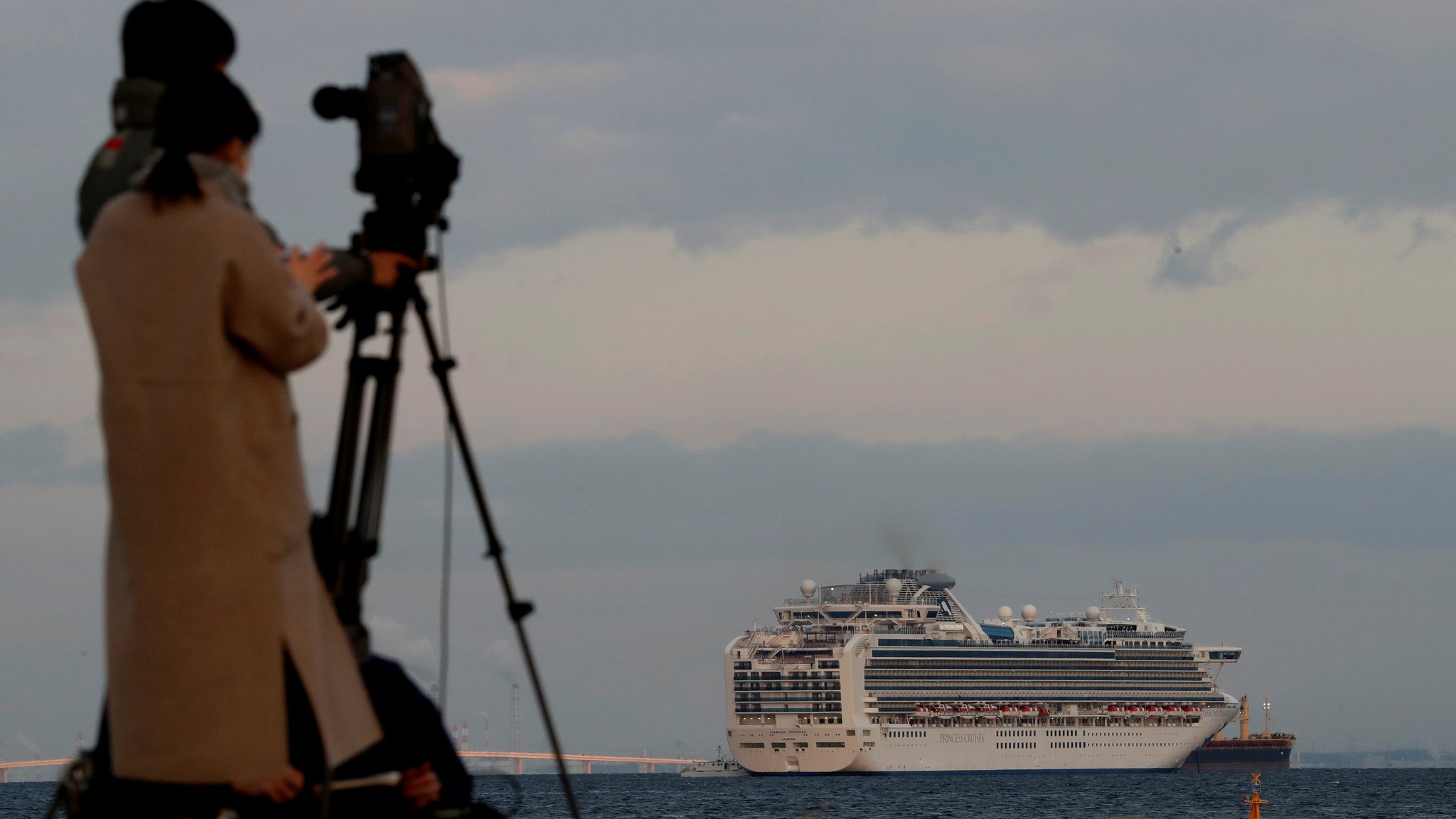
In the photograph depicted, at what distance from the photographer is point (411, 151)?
12.2 ft

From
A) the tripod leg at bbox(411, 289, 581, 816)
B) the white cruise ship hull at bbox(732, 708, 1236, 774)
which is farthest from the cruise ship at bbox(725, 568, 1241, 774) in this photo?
the tripod leg at bbox(411, 289, 581, 816)

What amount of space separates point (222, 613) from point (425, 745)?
67 centimetres

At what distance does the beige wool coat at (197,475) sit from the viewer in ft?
10.6

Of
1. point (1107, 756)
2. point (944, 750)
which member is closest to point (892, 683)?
point (944, 750)

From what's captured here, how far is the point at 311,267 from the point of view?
139 inches

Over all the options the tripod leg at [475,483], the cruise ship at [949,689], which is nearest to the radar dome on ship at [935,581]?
the cruise ship at [949,689]

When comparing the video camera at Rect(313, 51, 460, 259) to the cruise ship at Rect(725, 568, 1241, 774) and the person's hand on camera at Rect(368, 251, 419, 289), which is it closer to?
the person's hand on camera at Rect(368, 251, 419, 289)

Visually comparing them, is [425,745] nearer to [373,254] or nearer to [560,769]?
[560,769]

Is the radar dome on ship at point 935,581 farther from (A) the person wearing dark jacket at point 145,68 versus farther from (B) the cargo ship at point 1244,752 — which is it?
(A) the person wearing dark jacket at point 145,68

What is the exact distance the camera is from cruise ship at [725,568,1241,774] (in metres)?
90.3

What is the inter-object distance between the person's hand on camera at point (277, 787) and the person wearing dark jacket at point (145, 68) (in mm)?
1108

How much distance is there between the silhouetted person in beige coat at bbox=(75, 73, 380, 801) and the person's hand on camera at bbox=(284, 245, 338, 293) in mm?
157

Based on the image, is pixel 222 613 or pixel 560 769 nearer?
pixel 222 613

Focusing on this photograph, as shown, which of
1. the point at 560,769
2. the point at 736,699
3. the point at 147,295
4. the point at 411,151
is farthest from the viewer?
the point at 736,699
